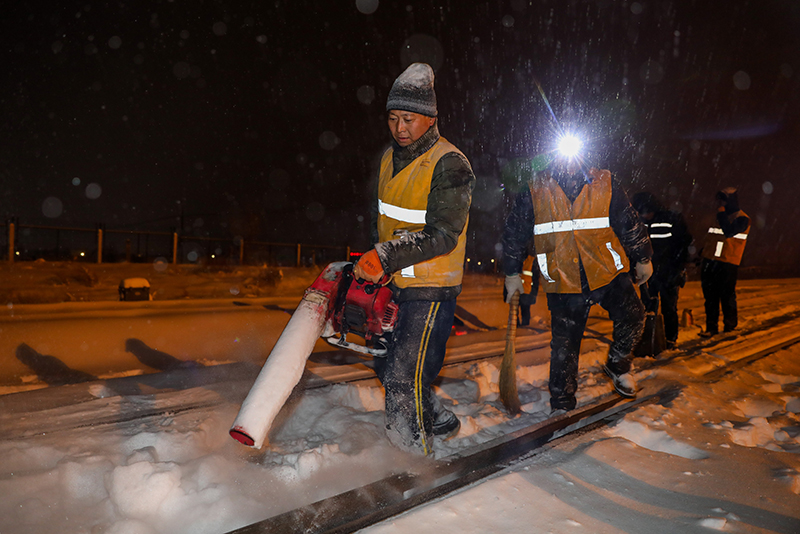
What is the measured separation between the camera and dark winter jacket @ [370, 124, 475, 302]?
2006 millimetres

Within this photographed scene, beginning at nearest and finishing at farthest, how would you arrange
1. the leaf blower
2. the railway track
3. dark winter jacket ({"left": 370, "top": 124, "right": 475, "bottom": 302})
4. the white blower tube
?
the railway track → the white blower tube → the leaf blower → dark winter jacket ({"left": 370, "top": 124, "right": 475, "bottom": 302})

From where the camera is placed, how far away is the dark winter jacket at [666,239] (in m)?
5.54

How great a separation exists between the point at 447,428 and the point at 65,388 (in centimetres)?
253

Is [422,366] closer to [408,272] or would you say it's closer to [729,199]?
[408,272]

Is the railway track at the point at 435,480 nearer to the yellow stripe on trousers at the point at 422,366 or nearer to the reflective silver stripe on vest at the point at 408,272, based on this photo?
the yellow stripe on trousers at the point at 422,366

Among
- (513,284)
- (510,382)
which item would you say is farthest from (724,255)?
(510,382)

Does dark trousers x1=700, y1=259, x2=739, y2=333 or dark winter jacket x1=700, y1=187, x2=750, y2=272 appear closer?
dark winter jacket x1=700, y1=187, x2=750, y2=272

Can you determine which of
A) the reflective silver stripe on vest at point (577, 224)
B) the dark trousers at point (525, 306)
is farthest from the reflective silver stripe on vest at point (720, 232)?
the reflective silver stripe on vest at point (577, 224)

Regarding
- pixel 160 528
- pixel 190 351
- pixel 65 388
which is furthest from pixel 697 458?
pixel 190 351

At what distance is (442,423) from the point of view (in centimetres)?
261

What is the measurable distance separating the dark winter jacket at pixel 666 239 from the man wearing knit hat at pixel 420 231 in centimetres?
428

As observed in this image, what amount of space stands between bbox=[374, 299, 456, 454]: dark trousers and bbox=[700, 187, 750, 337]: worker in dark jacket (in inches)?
249

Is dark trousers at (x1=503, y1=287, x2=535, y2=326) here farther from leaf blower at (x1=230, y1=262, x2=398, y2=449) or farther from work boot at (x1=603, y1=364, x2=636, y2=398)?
leaf blower at (x1=230, y1=262, x2=398, y2=449)

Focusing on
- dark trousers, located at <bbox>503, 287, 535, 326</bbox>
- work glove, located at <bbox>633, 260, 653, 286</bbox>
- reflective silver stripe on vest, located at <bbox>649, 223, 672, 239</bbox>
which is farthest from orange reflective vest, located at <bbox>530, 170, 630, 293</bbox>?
dark trousers, located at <bbox>503, 287, 535, 326</bbox>
